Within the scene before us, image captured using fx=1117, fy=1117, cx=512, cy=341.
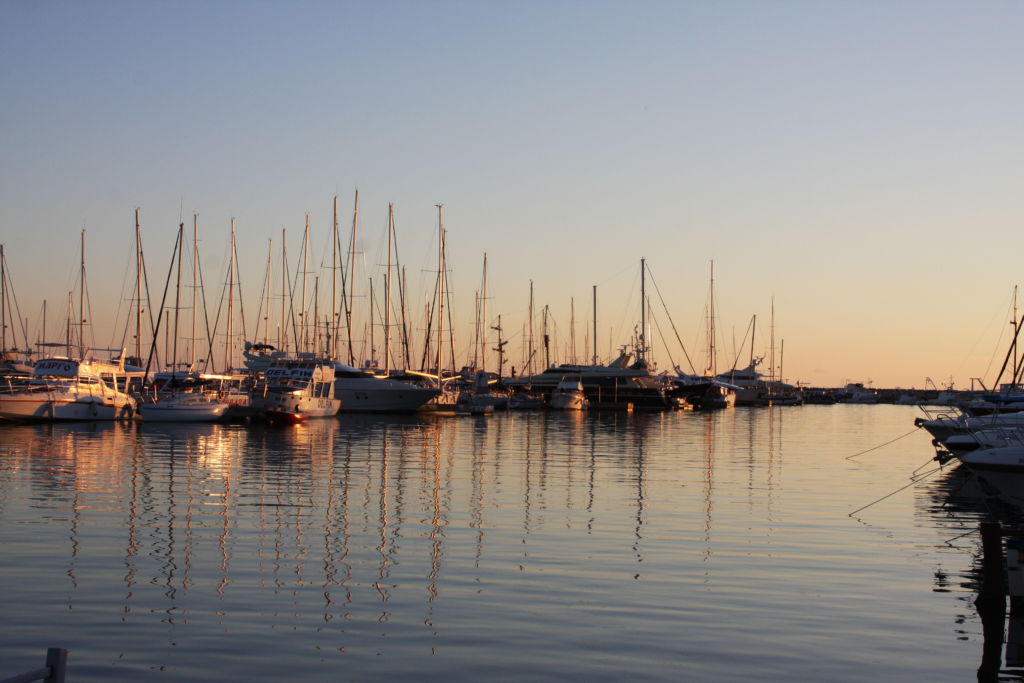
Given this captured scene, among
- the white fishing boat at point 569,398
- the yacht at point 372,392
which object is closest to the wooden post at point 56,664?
the yacht at point 372,392

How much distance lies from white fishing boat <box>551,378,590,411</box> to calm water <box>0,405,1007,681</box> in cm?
6896

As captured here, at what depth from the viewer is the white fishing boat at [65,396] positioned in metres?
58.7

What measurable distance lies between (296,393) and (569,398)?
142 ft

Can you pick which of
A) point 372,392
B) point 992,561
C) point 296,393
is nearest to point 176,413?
point 296,393

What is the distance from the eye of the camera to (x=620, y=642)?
13.5m

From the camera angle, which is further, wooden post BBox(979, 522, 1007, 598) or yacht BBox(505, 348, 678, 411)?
yacht BBox(505, 348, 678, 411)

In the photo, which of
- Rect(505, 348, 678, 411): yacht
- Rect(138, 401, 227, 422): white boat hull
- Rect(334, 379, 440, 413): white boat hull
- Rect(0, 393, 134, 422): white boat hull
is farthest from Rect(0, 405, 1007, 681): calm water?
Rect(505, 348, 678, 411): yacht

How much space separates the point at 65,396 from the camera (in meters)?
60.6

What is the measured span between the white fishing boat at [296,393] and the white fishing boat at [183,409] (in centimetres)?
287

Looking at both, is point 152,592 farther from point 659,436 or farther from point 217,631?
point 659,436

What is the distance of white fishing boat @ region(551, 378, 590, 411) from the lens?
347 feet

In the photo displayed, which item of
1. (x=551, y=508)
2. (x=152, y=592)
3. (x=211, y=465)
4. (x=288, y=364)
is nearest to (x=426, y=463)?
(x=211, y=465)

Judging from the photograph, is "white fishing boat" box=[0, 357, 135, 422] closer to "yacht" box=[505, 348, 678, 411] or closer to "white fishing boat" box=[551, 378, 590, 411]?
"white fishing boat" box=[551, 378, 590, 411]

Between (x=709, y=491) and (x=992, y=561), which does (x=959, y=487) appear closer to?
(x=709, y=491)
